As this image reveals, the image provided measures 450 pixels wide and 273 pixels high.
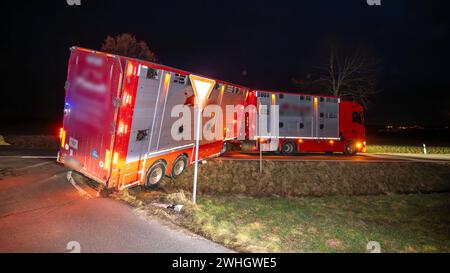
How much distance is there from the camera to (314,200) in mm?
9484

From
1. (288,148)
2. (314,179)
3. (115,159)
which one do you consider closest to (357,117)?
(288,148)

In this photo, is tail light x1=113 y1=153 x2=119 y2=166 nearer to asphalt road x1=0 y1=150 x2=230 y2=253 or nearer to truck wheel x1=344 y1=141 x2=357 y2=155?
asphalt road x1=0 y1=150 x2=230 y2=253

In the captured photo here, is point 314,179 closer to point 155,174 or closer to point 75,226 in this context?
point 155,174

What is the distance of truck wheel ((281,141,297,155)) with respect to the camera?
606 inches

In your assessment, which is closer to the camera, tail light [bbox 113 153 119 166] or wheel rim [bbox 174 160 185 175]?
tail light [bbox 113 153 119 166]

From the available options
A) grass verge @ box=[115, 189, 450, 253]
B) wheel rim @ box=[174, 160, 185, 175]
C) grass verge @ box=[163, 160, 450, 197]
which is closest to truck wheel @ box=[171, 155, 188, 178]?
wheel rim @ box=[174, 160, 185, 175]

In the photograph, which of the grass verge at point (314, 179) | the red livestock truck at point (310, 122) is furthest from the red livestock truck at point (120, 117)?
the red livestock truck at point (310, 122)

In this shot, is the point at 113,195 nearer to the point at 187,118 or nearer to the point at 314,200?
the point at 187,118

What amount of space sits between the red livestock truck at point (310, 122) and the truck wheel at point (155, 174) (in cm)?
A: 710

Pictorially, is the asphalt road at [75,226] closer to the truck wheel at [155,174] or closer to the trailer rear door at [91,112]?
the trailer rear door at [91,112]

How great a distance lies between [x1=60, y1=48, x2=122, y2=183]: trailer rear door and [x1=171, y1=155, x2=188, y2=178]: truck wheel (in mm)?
2598

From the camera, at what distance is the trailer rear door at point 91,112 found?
Answer: 6.59 meters
